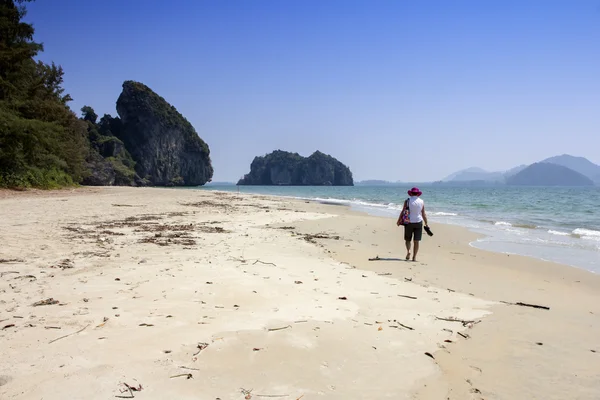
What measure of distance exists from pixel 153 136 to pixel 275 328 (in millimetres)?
116964

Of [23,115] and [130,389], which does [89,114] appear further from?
[130,389]

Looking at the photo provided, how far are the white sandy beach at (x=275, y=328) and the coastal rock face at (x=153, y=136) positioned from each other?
10236 cm

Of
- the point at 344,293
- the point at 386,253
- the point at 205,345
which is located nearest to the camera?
the point at 205,345

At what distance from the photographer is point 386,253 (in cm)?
1007

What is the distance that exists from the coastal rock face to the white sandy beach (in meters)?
102

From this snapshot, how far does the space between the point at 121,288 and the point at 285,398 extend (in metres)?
3.31

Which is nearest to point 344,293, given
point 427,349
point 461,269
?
point 427,349

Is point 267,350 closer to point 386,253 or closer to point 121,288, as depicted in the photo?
point 121,288

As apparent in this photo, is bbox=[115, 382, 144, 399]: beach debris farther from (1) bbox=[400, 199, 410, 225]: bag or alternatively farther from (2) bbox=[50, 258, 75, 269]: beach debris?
(1) bbox=[400, 199, 410, 225]: bag

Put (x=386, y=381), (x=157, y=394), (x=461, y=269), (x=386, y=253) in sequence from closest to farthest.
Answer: (x=157, y=394) → (x=386, y=381) → (x=461, y=269) → (x=386, y=253)

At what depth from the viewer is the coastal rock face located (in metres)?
109

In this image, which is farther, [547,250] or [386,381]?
[547,250]

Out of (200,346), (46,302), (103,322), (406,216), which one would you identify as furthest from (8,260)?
(406,216)

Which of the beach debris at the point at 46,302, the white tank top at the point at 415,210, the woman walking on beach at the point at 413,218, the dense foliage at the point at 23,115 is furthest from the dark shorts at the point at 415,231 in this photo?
the dense foliage at the point at 23,115
